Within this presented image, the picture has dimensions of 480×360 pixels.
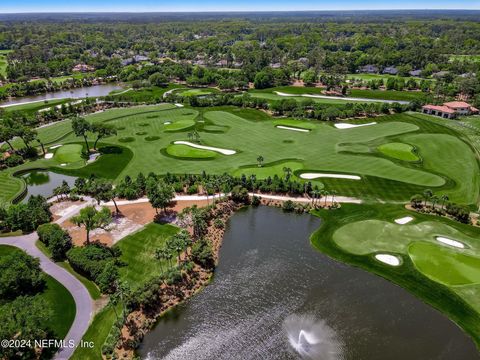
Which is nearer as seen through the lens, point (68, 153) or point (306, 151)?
point (306, 151)


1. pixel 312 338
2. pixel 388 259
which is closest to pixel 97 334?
pixel 312 338

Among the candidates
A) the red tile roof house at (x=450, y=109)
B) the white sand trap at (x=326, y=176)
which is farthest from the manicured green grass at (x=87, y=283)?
the red tile roof house at (x=450, y=109)

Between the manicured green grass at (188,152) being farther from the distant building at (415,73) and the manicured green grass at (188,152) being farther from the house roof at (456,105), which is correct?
the distant building at (415,73)

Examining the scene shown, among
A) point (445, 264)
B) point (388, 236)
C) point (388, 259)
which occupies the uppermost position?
point (445, 264)

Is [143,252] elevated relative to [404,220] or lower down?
lower down

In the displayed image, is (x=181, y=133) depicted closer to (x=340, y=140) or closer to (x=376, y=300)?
(x=340, y=140)

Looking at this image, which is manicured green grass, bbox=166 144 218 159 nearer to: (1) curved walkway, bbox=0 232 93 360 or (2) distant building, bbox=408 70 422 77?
(1) curved walkway, bbox=0 232 93 360

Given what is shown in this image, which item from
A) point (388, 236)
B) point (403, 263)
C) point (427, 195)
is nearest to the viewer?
point (403, 263)

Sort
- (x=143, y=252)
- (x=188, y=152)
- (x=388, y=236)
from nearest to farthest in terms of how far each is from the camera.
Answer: (x=143, y=252) → (x=388, y=236) → (x=188, y=152)

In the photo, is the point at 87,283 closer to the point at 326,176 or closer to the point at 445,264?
the point at 445,264
